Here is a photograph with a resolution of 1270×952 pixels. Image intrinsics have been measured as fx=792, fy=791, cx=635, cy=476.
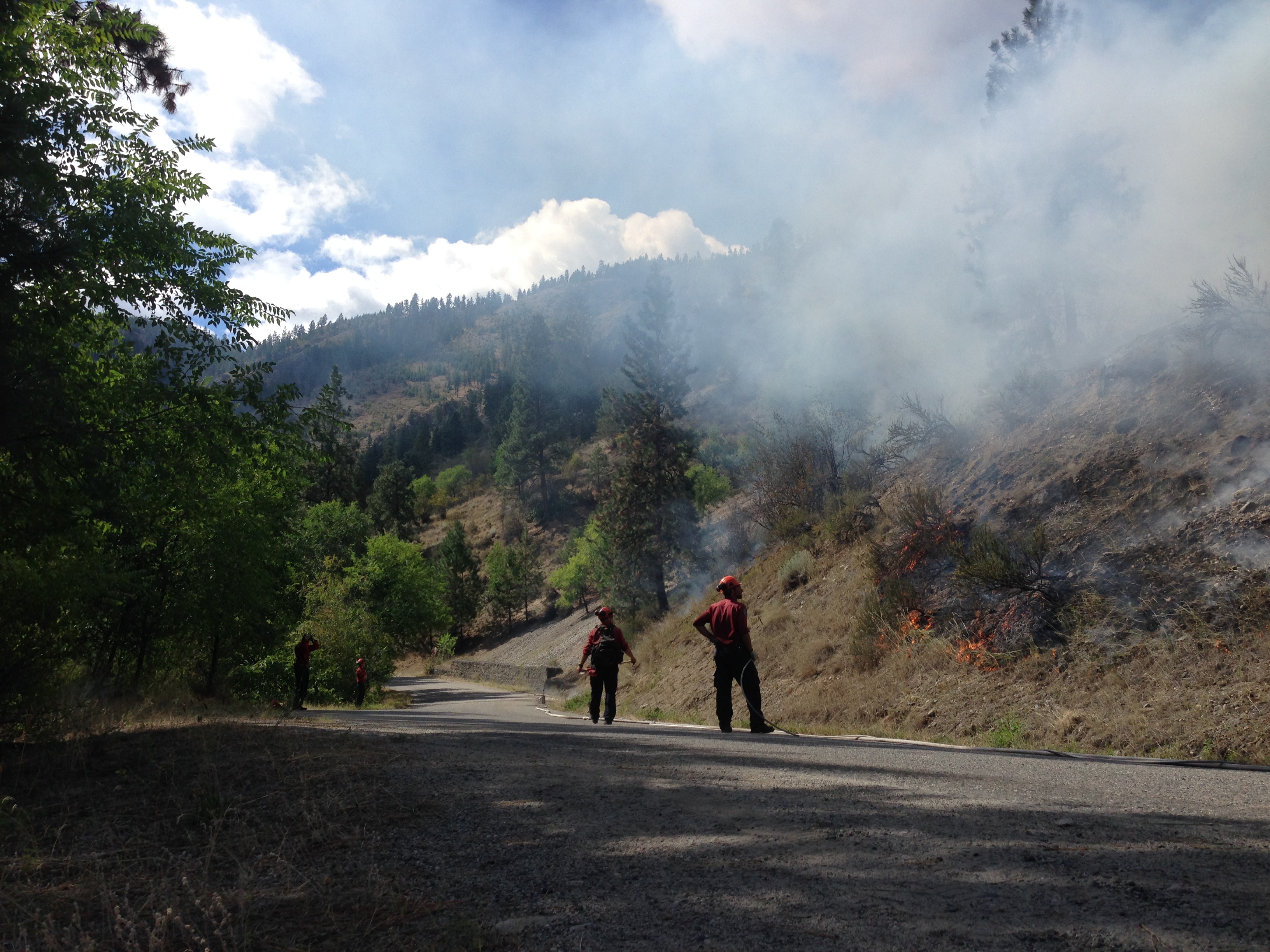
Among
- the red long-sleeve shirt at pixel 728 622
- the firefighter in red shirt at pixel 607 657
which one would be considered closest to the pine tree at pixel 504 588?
the firefighter in red shirt at pixel 607 657

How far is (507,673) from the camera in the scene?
4731 cm

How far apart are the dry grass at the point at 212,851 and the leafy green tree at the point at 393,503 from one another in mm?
73180

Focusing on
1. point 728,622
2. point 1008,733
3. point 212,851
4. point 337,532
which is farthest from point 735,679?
point 337,532

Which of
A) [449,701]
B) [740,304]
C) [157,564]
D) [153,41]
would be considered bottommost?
[449,701]

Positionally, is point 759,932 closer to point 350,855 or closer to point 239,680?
point 350,855

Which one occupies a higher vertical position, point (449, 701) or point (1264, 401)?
point (1264, 401)

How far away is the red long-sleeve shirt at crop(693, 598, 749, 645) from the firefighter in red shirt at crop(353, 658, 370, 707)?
18783 mm

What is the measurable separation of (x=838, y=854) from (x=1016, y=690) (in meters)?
8.56

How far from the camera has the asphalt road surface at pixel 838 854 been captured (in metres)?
2.69

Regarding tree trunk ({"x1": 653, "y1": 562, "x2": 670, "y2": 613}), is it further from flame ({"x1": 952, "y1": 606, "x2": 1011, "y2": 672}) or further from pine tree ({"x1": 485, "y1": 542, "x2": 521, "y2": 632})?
pine tree ({"x1": 485, "y1": 542, "x2": 521, "y2": 632})

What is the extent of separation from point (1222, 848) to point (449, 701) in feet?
99.2

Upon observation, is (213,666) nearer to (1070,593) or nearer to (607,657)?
A: (607,657)

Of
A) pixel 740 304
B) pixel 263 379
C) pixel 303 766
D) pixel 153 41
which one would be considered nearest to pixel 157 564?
pixel 263 379

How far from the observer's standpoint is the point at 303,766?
552 cm
